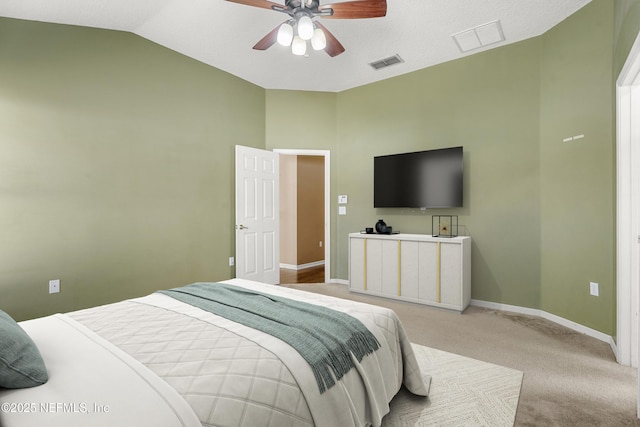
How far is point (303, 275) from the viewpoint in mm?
5754

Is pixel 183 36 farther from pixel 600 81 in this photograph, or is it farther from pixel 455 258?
pixel 600 81

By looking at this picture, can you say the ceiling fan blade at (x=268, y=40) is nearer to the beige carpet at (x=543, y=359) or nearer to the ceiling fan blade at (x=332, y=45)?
the ceiling fan blade at (x=332, y=45)

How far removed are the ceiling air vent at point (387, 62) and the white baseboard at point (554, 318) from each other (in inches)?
119

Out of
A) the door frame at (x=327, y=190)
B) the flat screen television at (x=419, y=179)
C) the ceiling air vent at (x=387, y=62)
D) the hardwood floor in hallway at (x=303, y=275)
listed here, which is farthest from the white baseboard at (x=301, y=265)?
the ceiling air vent at (x=387, y=62)

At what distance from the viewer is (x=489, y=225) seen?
377 centimetres

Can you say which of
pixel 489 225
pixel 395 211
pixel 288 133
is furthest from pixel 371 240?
pixel 288 133

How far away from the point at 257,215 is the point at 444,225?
2505 mm

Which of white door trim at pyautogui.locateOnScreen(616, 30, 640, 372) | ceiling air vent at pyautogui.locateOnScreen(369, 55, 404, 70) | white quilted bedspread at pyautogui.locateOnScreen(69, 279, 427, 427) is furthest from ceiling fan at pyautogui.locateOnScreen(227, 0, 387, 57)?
white quilted bedspread at pyautogui.locateOnScreen(69, 279, 427, 427)

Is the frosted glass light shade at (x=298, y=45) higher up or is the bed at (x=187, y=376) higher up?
the frosted glass light shade at (x=298, y=45)

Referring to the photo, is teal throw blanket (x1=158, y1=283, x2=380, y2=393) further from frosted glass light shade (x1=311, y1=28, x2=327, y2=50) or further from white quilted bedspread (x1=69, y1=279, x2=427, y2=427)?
frosted glass light shade (x1=311, y1=28, x2=327, y2=50)

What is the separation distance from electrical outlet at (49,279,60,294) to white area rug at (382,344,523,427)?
302 centimetres

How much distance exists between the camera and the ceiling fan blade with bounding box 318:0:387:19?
7.47 ft

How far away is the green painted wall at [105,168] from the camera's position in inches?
110

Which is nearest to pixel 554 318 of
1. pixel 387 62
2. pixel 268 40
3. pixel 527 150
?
pixel 527 150
